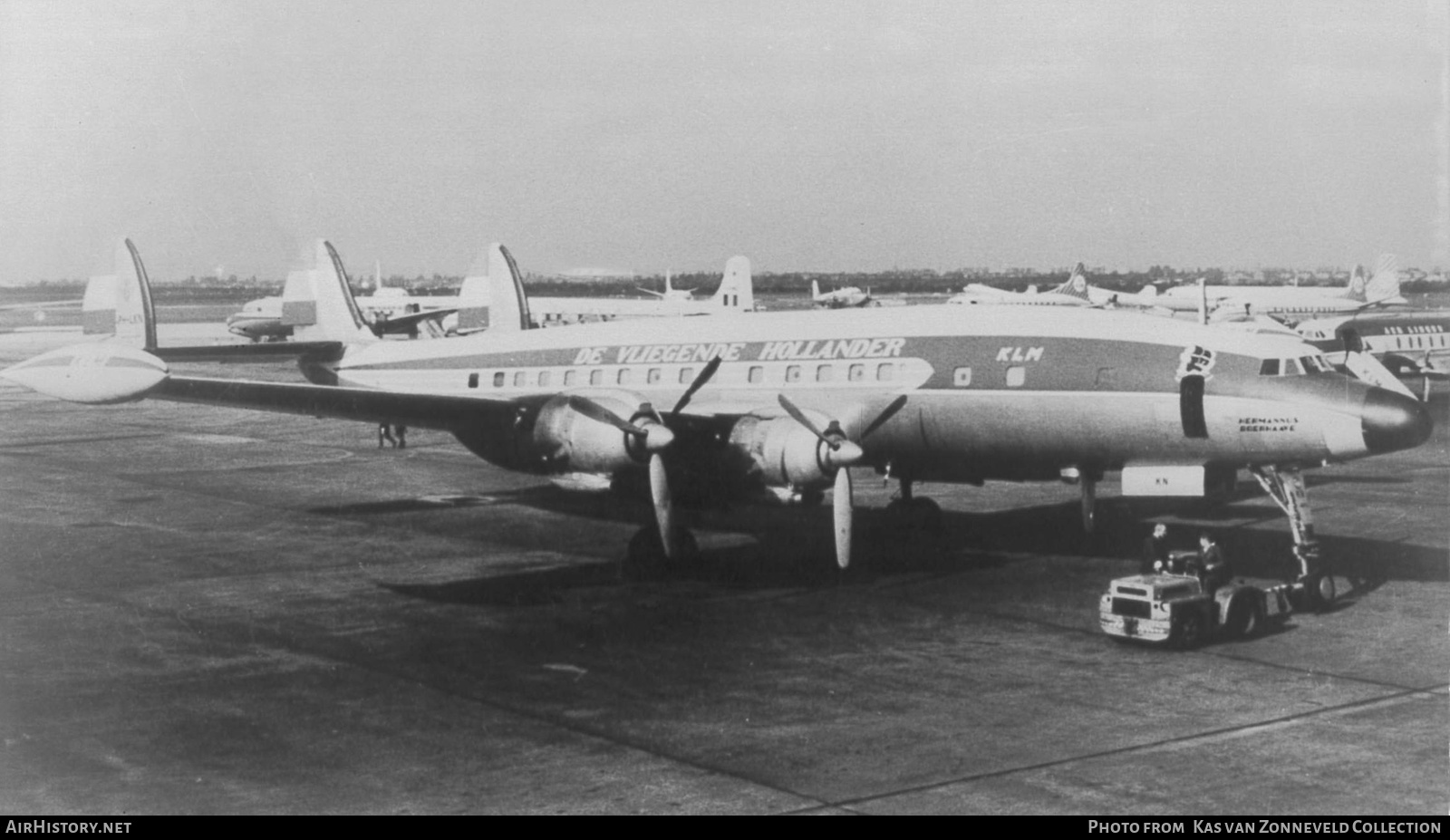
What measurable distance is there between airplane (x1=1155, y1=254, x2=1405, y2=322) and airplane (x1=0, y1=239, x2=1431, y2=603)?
55286mm

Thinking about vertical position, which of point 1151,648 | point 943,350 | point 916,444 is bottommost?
point 1151,648

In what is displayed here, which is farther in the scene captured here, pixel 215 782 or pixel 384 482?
pixel 384 482

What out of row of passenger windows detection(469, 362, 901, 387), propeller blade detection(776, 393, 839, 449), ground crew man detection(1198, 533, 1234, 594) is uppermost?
row of passenger windows detection(469, 362, 901, 387)

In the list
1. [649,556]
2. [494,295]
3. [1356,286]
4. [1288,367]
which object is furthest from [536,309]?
[1288,367]

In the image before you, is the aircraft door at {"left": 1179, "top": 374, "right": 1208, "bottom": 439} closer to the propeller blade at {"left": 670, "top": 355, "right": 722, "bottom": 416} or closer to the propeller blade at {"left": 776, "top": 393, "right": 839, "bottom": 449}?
the propeller blade at {"left": 776, "top": 393, "right": 839, "bottom": 449}

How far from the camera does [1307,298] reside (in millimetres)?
77812

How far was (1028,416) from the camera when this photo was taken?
18094mm

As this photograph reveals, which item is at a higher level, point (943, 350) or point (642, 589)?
point (943, 350)

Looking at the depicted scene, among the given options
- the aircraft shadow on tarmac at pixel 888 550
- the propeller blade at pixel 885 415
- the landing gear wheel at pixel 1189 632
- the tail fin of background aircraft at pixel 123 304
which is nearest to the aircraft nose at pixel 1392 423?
the aircraft shadow on tarmac at pixel 888 550

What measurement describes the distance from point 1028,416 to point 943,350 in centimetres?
170

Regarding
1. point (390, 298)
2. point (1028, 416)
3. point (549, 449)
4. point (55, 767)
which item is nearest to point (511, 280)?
point (549, 449)

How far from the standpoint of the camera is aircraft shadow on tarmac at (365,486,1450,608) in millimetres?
17984

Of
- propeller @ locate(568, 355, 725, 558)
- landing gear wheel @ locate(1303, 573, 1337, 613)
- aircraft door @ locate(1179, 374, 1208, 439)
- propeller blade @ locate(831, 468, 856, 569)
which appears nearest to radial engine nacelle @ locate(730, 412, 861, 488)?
propeller blade @ locate(831, 468, 856, 569)

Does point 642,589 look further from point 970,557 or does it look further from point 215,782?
point 215,782
